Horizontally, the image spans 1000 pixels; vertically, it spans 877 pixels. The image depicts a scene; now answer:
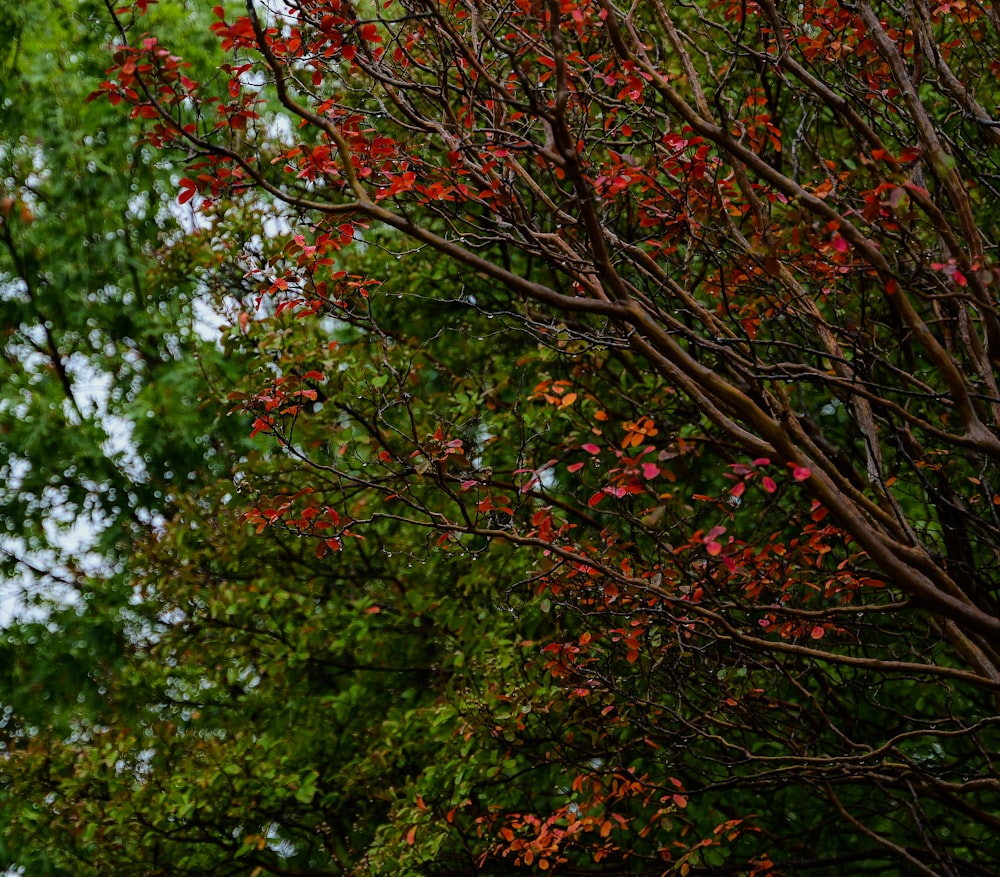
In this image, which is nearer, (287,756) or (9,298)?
(287,756)

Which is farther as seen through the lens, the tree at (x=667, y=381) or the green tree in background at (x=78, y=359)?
the green tree in background at (x=78, y=359)

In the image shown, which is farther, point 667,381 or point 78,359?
point 78,359

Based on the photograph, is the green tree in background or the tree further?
the green tree in background

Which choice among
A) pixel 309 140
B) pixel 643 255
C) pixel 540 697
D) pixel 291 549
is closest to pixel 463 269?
pixel 309 140

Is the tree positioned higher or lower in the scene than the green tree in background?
lower

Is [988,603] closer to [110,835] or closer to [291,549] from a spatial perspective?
[291,549]

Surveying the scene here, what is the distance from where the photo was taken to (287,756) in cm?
678

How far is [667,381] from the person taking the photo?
5.59m

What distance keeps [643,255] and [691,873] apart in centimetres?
360

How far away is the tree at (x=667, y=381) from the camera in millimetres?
3545

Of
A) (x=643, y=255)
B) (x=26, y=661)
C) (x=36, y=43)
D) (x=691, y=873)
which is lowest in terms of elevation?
(x=691, y=873)

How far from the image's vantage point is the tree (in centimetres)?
354

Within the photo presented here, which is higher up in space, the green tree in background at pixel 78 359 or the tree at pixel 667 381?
the green tree in background at pixel 78 359

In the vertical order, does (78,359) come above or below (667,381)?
above
